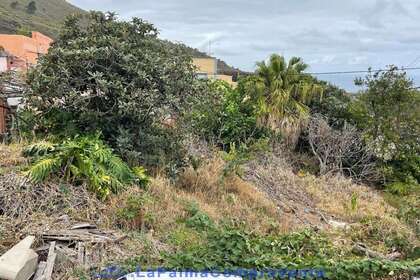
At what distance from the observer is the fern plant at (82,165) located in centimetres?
614

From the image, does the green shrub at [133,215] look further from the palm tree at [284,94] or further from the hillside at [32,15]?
the hillside at [32,15]

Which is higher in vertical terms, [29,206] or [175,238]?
[29,206]

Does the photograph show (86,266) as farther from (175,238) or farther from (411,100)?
(411,100)

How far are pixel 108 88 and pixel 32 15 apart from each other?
6799 cm

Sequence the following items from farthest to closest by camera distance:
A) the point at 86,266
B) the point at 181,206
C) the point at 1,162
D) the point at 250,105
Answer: the point at 250,105 < the point at 181,206 < the point at 1,162 < the point at 86,266

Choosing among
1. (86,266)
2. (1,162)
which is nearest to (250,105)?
(1,162)

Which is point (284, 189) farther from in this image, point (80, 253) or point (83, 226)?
point (80, 253)

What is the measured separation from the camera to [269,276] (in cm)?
448

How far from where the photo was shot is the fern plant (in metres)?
6.14

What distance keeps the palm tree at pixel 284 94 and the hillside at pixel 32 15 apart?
30.7 m

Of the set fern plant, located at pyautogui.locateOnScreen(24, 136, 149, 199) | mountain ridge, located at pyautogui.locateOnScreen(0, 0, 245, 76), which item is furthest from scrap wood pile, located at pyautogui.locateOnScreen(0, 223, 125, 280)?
mountain ridge, located at pyautogui.locateOnScreen(0, 0, 245, 76)

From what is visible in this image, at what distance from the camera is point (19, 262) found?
430 cm

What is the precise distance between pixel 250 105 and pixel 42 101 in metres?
9.03

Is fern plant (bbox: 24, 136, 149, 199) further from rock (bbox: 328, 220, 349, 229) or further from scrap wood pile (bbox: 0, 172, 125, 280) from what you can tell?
rock (bbox: 328, 220, 349, 229)
